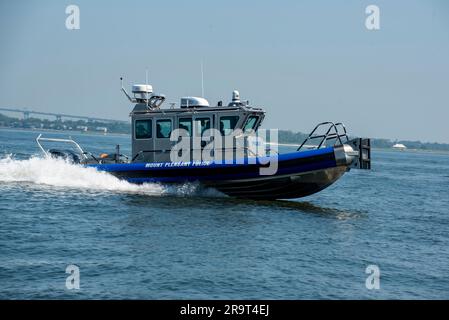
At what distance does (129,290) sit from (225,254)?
2.89 m

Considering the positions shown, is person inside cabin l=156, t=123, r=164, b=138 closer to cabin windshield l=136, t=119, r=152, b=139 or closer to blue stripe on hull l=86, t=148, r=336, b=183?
cabin windshield l=136, t=119, r=152, b=139

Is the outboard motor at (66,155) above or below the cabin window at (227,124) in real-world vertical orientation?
below

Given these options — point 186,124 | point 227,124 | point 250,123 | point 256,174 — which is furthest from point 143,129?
point 256,174

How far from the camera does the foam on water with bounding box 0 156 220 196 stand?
18.8m

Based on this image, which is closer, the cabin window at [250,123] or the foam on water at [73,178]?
the cabin window at [250,123]

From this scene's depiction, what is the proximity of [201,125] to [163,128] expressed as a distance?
1.30m

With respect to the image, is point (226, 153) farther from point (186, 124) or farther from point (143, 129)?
point (143, 129)

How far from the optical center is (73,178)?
2052cm

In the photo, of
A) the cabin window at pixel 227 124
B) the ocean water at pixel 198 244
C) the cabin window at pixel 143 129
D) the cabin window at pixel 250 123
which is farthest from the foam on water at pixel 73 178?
the cabin window at pixel 250 123

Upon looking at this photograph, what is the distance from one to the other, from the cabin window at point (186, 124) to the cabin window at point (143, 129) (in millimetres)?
1052

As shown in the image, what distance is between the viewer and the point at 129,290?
9672 mm

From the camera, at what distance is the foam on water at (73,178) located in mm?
18844

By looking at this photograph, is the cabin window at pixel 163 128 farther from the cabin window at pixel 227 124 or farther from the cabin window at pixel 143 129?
the cabin window at pixel 227 124
